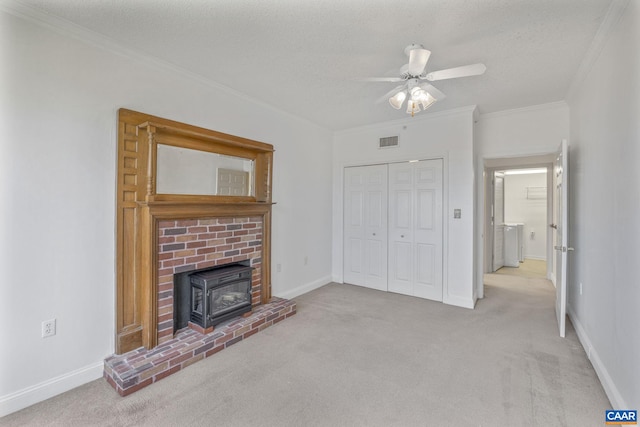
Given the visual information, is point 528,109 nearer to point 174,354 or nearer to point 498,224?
point 498,224

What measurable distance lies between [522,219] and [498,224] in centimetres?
200

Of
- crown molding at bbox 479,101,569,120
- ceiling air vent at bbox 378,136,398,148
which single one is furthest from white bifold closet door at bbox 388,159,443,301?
crown molding at bbox 479,101,569,120

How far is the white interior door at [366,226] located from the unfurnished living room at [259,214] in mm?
901

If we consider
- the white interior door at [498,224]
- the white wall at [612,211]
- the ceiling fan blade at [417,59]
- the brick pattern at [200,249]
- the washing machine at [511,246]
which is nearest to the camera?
the white wall at [612,211]

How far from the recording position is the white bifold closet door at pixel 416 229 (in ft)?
13.3

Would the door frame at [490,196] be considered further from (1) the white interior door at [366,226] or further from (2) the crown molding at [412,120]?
(1) the white interior door at [366,226]

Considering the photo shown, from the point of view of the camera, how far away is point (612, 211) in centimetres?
203

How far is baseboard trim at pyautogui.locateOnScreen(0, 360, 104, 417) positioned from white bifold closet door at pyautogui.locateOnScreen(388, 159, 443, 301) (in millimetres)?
3597

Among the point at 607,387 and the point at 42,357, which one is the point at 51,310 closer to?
the point at 42,357

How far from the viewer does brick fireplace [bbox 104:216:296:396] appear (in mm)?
2168

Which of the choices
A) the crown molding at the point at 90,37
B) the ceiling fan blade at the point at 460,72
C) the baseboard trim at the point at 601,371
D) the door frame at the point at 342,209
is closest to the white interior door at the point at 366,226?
the door frame at the point at 342,209

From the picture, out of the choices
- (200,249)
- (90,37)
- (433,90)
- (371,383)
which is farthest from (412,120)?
(90,37)

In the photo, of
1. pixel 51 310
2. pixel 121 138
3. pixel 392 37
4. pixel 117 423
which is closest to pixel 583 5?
pixel 392 37

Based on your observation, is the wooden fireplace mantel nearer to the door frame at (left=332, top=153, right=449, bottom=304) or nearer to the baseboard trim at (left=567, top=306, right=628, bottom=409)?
the door frame at (left=332, top=153, right=449, bottom=304)
